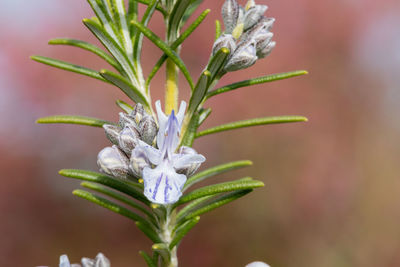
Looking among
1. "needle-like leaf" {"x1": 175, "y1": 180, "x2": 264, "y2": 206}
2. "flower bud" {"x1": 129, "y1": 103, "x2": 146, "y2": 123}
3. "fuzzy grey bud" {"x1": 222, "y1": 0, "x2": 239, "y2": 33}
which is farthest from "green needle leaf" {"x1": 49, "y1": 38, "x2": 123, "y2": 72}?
"needle-like leaf" {"x1": 175, "y1": 180, "x2": 264, "y2": 206}

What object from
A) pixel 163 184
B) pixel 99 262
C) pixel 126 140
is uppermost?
pixel 126 140

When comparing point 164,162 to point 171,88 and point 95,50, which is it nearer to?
point 171,88

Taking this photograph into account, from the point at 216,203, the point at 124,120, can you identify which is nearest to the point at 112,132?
the point at 124,120

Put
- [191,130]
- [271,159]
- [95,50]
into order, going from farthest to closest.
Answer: [271,159], [95,50], [191,130]

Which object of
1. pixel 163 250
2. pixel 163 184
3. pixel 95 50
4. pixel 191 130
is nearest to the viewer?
pixel 163 184

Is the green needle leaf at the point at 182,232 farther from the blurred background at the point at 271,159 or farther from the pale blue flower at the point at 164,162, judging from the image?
the blurred background at the point at 271,159

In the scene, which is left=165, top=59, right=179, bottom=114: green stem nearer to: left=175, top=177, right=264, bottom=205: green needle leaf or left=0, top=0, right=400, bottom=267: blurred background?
left=175, top=177, right=264, bottom=205: green needle leaf
